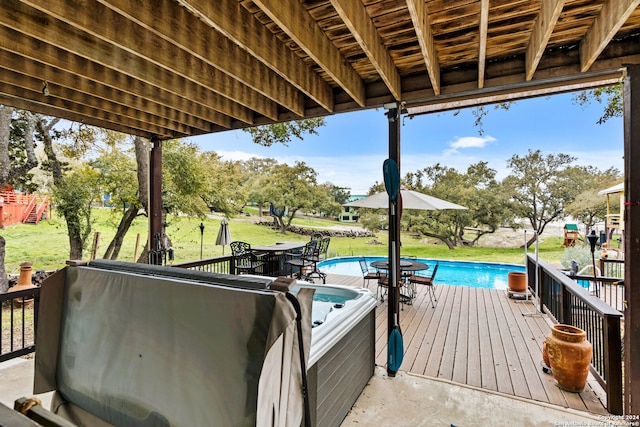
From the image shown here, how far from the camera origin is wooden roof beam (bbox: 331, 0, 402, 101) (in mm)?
1787

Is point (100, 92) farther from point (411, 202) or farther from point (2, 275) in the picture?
point (2, 275)

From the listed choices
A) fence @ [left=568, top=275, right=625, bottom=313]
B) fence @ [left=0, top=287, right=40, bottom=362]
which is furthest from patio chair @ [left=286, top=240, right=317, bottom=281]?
fence @ [left=568, top=275, right=625, bottom=313]

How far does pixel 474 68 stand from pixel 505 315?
12.6ft

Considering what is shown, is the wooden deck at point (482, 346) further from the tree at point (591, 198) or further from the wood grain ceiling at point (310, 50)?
the tree at point (591, 198)

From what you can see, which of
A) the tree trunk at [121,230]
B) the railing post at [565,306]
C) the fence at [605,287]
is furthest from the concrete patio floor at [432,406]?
the tree trunk at [121,230]

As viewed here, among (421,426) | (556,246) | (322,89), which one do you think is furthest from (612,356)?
(556,246)

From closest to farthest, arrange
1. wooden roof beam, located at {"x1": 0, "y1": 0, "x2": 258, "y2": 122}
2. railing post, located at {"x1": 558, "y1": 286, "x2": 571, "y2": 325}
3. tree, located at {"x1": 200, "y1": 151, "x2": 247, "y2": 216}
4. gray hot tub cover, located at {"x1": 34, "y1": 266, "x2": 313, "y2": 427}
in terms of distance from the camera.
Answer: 1. gray hot tub cover, located at {"x1": 34, "y1": 266, "x2": 313, "y2": 427}
2. wooden roof beam, located at {"x1": 0, "y1": 0, "x2": 258, "y2": 122}
3. railing post, located at {"x1": 558, "y1": 286, "x2": 571, "y2": 325}
4. tree, located at {"x1": 200, "y1": 151, "x2": 247, "y2": 216}

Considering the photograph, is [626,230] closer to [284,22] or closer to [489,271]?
[284,22]

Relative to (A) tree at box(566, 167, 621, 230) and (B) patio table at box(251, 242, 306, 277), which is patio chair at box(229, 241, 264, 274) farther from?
(A) tree at box(566, 167, 621, 230)

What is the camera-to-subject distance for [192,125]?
165 inches

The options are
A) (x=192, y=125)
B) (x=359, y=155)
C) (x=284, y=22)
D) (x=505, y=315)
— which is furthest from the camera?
(x=359, y=155)

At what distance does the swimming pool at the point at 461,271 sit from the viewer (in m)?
9.52

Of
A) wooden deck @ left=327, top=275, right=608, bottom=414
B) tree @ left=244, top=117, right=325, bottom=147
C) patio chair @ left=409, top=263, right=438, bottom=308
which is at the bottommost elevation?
wooden deck @ left=327, top=275, right=608, bottom=414

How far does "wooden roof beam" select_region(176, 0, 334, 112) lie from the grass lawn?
7640 millimetres
